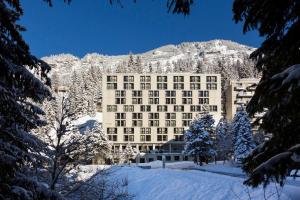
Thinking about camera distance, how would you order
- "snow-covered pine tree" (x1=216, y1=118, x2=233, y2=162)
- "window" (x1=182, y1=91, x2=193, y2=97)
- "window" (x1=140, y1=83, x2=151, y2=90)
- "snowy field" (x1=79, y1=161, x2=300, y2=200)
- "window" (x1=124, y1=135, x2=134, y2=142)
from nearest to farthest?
"snowy field" (x1=79, y1=161, x2=300, y2=200) < "snow-covered pine tree" (x1=216, y1=118, x2=233, y2=162) < "window" (x1=124, y1=135, x2=134, y2=142) < "window" (x1=140, y1=83, x2=151, y2=90) < "window" (x1=182, y1=91, x2=193, y2=97)

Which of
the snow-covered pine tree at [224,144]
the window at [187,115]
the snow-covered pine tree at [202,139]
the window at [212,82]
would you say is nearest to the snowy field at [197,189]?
the snow-covered pine tree at [202,139]

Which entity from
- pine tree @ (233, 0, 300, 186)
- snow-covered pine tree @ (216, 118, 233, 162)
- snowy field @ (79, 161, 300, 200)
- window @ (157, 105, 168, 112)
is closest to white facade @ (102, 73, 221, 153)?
window @ (157, 105, 168, 112)

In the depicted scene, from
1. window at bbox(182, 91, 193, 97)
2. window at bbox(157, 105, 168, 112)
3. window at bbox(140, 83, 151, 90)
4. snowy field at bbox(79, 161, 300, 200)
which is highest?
window at bbox(140, 83, 151, 90)

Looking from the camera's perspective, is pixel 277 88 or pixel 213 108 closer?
pixel 277 88

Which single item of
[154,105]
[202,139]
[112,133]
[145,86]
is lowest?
[202,139]

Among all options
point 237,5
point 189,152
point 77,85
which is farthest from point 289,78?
point 77,85

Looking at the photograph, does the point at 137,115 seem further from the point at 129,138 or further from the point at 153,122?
the point at 129,138

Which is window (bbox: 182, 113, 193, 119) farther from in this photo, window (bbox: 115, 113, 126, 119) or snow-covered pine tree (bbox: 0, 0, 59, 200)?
snow-covered pine tree (bbox: 0, 0, 59, 200)

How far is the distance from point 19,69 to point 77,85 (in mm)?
149002

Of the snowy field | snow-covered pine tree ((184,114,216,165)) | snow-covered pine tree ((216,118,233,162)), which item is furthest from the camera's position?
snow-covered pine tree ((216,118,233,162))

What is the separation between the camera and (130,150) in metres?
102

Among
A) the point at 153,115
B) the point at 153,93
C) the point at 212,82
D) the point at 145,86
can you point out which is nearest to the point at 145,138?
the point at 153,115

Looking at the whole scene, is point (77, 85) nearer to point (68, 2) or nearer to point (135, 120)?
point (135, 120)

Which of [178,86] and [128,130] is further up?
[178,86]
